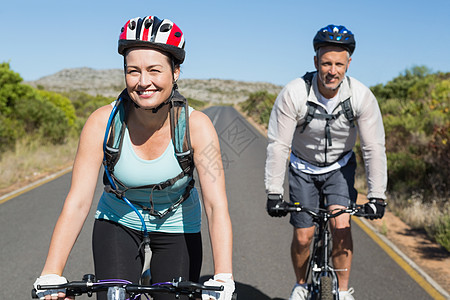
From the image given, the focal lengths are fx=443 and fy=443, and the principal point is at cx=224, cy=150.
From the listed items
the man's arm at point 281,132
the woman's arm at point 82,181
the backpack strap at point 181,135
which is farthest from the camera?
the man's arm at point 281,132

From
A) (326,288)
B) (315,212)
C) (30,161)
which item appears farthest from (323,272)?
(30,161)

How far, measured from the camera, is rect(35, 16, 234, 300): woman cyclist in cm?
221

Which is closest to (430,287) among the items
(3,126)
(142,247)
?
(142,247)

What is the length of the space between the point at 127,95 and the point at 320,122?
1734mm

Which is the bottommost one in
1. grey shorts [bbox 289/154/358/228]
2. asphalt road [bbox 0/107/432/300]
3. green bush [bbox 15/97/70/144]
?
asphalt road [bbox 0/107/432/300]

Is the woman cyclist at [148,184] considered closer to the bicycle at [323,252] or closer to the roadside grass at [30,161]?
the bicycle at [323,252]

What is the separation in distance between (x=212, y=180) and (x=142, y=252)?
68 centimetres

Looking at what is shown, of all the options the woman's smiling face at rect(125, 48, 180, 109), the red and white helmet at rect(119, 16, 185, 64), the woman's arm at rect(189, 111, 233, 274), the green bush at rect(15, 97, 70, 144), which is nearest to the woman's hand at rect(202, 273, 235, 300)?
the woman's arm at rect(189, 111, 233, 274)

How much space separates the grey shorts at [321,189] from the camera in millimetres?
3727

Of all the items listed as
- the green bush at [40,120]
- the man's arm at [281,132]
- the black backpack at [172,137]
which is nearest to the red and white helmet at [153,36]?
the black backpack at [172,137]

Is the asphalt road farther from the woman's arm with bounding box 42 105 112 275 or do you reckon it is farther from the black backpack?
the woman's arm with bounding box 42 105 112 275

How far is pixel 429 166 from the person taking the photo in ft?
29.2

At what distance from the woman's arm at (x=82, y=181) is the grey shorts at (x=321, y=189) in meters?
2.00

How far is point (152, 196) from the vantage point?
2.44 metres
